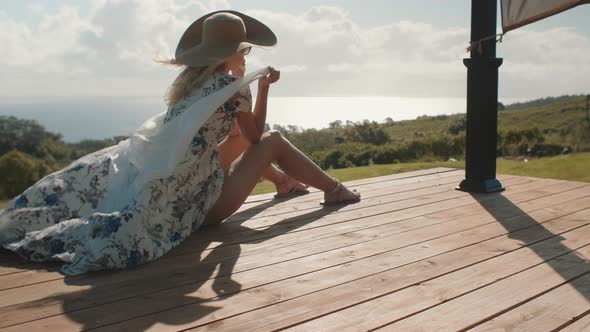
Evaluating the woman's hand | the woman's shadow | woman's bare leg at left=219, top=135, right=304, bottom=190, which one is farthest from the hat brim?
the woman's shadow

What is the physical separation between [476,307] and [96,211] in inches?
64.9

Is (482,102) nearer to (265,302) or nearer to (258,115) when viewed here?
(258,115)

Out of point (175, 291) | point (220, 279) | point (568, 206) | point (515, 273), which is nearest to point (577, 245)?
point (515, 273)

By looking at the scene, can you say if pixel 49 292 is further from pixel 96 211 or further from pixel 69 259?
pixel 96 211

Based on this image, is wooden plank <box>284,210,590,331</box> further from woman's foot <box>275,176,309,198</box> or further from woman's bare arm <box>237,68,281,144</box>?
woman's foot <box>275,176,309,198</box>

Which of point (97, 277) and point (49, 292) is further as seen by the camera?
point (97, 277)

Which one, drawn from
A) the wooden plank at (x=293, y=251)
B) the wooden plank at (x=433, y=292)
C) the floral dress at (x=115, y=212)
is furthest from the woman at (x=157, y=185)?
the wooden plank at (x=433, y=292)

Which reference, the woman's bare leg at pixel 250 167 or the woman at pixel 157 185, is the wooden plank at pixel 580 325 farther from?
the woman's bare leg at pixel 250 167

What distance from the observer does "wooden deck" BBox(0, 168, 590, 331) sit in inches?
61.2

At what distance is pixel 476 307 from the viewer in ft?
5.34

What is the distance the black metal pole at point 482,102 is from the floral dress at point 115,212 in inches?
71.5

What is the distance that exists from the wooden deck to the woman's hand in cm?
74

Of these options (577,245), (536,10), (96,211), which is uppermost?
(536,10)

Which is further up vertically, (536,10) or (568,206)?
(536,10)
